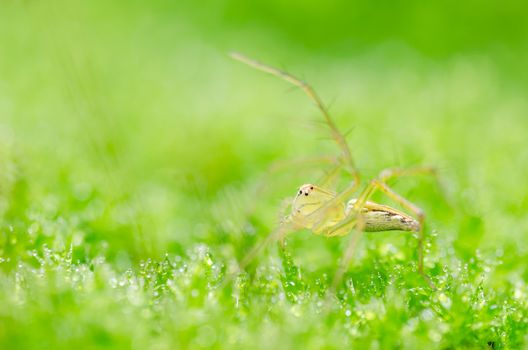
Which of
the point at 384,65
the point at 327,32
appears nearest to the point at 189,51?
the point at 327,32

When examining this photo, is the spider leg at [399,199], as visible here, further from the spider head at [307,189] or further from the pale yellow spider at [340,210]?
the spider head at [307,189]

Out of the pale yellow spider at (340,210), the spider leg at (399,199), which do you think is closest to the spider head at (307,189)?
the pale yellow spider at (340,210)

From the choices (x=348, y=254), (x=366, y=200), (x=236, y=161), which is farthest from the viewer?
(x=236, y=161)

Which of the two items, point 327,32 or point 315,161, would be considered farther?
point 327,32

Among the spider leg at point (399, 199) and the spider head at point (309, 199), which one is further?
the spider head at point (309, 199)

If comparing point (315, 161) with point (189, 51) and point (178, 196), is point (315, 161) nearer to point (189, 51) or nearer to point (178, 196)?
point (178, 196)

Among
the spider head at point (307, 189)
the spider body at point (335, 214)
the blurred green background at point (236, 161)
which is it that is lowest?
the blurred green background at point (236, 161)

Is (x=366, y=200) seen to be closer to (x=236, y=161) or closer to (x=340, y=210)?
(x=340, y=210)

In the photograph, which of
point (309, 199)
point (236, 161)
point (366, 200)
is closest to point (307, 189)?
point (309, 199)
